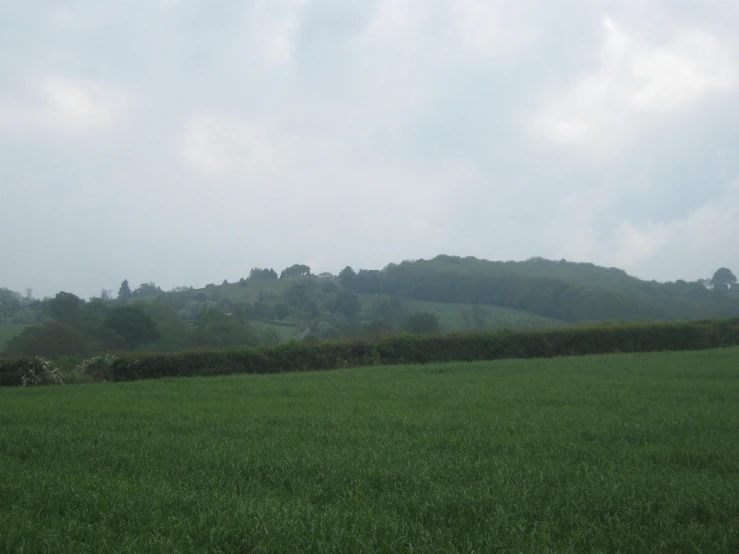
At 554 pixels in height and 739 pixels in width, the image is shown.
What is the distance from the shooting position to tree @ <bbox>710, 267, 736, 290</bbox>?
229 feet

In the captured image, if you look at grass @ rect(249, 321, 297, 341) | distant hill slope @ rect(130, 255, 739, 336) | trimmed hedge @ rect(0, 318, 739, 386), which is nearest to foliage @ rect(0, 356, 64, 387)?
trimmed hedge @ rect(0, 318, 739, 386)

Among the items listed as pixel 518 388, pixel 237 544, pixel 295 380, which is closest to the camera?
pixel 237 544

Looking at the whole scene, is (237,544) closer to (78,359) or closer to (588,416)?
(588,416)

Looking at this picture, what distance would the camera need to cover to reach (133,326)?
3084cm

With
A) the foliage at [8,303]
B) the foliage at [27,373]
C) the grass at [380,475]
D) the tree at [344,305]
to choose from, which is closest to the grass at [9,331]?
the foliage at [8,303]

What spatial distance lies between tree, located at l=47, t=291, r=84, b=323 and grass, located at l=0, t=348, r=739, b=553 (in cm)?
2201

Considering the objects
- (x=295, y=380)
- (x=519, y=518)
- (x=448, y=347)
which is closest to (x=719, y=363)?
(x=448, y=347)

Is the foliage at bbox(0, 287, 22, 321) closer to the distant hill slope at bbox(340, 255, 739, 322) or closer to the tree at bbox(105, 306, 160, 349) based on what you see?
the tree at bbox(105, 306, 160, 349)

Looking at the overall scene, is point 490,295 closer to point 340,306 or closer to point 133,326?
point 340,306

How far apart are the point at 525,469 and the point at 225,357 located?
2077 centimetres

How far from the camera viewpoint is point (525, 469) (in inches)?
251

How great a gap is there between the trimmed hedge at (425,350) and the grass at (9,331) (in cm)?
820

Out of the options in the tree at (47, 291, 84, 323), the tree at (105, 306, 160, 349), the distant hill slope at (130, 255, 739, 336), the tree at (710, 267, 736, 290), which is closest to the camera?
the tree at (105, 306, 160, 349)

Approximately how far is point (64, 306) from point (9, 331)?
3.11 metres
